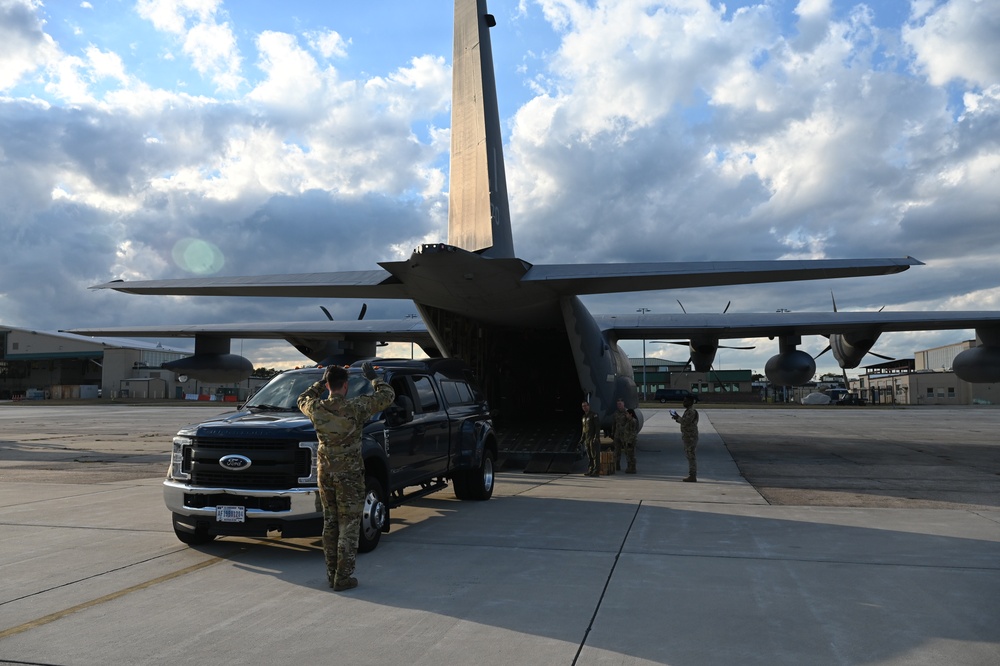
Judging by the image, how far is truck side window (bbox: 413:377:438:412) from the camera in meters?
9.49

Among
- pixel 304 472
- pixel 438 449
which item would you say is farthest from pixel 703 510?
pixel 304 472

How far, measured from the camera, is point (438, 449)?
9586mm

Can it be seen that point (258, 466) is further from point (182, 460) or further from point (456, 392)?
point (456, 392)

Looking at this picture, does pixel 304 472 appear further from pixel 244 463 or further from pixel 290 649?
pixel 290 649

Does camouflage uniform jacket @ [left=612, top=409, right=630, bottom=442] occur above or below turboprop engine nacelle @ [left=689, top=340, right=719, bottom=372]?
below

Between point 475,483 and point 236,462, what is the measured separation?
4.56 metres

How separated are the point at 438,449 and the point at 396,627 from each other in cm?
467

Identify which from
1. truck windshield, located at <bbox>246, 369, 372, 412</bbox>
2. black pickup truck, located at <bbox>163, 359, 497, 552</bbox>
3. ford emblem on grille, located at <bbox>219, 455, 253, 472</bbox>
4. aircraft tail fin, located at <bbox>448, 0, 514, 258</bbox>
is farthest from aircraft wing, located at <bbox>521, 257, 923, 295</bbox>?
ford emblem on grille, located at <bbox>219, 455, 253, 472</bbox>

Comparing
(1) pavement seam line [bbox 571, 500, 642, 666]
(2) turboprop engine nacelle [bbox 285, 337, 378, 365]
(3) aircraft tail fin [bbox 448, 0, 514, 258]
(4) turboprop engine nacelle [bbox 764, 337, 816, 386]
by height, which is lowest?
(1) pavement seam line [bbox 571, 500, 642, 666]

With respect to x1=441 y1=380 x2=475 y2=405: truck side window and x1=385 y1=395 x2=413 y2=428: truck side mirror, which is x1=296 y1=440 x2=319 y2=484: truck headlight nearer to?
x1=385 y1=395 x2=413 y2=428: truck side mirror

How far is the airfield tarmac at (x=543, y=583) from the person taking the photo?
14.9 ft

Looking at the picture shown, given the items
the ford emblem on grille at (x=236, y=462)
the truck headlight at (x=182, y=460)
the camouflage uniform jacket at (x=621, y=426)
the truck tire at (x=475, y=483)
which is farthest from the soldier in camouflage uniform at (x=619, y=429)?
the truck headlight at (x=182, y=460)

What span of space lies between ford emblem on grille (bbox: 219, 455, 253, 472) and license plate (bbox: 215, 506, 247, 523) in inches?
14.5

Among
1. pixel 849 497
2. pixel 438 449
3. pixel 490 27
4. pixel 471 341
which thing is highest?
pixel 490 27
